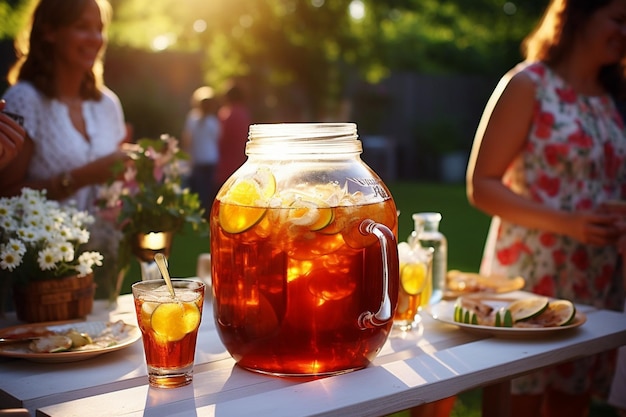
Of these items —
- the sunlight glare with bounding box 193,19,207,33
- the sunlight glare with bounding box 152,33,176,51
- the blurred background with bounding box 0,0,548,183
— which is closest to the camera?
the blurred background with bounding box 0,0,548,183

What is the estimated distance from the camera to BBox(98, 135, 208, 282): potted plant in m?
2.07

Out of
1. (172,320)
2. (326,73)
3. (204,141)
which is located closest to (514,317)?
(172,320)

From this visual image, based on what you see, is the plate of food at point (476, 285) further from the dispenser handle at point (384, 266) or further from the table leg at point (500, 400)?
the dispenser handle at point (384, 266)

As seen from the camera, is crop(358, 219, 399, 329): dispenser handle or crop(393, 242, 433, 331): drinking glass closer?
crop(358, 219, 399, 329): dispenser handle

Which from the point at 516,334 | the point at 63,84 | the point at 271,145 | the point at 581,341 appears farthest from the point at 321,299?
the point at 63,84

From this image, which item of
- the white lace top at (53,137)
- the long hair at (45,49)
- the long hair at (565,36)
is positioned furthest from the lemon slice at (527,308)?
the long hair at (45,49)

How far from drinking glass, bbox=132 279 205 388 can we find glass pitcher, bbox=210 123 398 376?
9cm

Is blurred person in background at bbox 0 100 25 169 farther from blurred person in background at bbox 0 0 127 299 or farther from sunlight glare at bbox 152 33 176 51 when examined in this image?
sunlight glare at bbox 152 33 176 51

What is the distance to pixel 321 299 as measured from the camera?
1.42 metres

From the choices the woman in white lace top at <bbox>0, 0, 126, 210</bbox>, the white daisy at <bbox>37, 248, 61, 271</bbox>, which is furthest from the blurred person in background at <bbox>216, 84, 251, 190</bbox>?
the white daisy at <bbox>37, 248, 61, 271</bbox>

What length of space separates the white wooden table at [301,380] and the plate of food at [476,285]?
0.36m

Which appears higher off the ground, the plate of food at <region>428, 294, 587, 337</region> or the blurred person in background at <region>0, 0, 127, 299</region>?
the blurred person in background at <region>0, 0, 127, 299</region>

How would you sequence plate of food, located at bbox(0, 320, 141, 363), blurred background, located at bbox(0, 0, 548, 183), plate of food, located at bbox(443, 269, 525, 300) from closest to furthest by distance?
1. plate of food, located at bbox(0, 320, 141, 363)
2. plate of food, located at bbox(443, 269, 525, 300)
3. blurred background, located at bbox(0, 0, 548, 183)

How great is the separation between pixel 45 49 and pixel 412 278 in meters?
1.61
